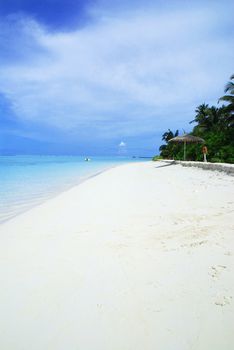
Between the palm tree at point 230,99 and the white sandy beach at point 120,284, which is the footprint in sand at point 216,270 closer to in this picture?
the white sandy beach at point 120,284

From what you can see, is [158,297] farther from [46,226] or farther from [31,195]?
[31,195]

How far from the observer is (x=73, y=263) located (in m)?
3.04

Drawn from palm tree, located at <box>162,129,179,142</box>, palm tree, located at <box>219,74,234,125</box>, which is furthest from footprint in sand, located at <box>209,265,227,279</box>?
palm tree, located at <box>162,129,179,142</box>

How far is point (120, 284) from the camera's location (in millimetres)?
2518

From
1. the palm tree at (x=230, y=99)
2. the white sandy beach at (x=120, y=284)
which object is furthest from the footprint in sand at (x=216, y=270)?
the palm tree at (x=230, y=99)

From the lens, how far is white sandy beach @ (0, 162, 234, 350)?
1.86m

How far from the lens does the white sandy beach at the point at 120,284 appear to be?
1855 millimetres

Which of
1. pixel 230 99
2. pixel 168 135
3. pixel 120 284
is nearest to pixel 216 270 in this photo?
pixel 120 284

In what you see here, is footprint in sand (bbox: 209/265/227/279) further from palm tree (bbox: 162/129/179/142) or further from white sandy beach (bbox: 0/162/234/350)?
palm tree (bbox: 162/129/179/142)

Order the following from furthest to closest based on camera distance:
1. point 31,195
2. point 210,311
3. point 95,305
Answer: point 31,195 → point 95,305 → point 210,311

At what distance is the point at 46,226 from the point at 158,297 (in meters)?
2.91

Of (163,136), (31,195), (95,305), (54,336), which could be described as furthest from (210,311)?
(163,136)

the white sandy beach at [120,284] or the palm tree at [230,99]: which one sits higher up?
the palm tree at [230,99]

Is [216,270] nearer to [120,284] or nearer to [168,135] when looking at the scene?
[120,284]
